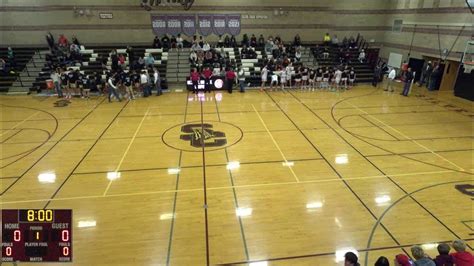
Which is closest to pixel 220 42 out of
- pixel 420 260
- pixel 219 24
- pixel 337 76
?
pixel 219 24

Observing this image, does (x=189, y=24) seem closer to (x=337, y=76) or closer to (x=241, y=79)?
(x=241, y=79)

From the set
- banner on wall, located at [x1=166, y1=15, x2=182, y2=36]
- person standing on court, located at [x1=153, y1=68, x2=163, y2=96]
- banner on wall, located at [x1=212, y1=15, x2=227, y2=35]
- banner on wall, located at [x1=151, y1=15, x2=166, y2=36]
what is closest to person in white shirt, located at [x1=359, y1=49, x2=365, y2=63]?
banner on wall, located at [x1=212, y1=15, x2=227, y2=35]

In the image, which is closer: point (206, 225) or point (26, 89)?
point (206, 225)

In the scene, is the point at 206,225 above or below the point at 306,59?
below

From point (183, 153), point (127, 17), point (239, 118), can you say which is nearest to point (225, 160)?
point (183, 153)

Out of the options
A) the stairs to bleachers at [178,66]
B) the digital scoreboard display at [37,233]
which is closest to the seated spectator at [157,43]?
the stairs to bleachers at [178,66]

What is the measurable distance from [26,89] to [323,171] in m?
17.5

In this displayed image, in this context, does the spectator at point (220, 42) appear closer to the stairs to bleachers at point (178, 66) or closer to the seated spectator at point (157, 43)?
the stairs to bleachers at point (178, 66)

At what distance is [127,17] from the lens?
21.5 meters

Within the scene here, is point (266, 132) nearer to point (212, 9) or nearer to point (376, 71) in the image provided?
point (376, 71)

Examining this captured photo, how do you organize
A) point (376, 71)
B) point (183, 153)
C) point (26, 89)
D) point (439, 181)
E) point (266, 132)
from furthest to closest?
point (376, 71), point (26, 89), point (266, 132), point (183, 153), point (439, 181)

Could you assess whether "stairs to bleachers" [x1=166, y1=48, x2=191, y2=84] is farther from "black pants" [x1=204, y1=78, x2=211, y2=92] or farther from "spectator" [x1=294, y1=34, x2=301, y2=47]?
"spectator" [x1=294, y1=34, x2=301, y2=47]

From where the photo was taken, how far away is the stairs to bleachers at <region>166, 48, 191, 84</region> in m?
19.7

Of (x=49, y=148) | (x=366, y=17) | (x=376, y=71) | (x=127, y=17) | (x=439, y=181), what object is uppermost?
(x=366, y=17)
